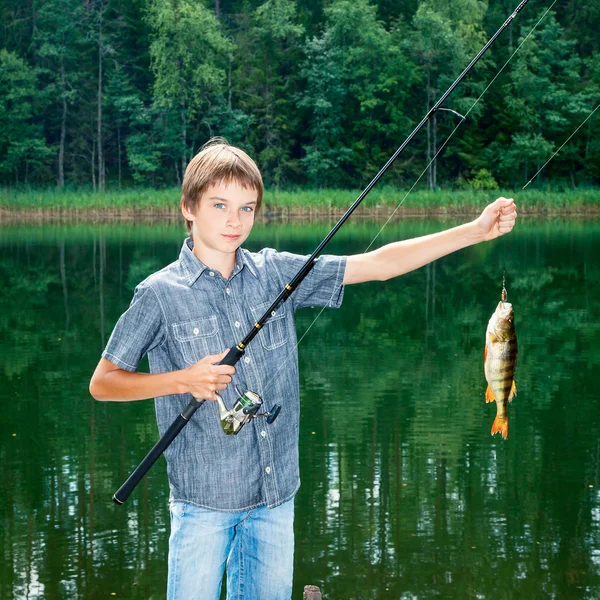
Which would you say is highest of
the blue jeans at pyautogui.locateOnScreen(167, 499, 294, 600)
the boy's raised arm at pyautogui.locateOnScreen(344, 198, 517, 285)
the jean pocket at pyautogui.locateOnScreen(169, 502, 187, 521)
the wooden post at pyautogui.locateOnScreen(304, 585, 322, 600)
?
the boy's raised arm at pyautogui.locateOnScreen(344, 198, 517, 285)

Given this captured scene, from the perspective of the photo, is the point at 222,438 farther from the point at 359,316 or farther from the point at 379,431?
the point at 359,316

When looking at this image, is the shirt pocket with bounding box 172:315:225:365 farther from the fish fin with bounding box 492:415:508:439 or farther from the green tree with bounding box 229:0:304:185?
the green tree with bounding box 229:0:304:185

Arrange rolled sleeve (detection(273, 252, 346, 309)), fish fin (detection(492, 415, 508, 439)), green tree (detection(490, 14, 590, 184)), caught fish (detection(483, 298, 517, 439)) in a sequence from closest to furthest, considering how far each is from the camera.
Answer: rolled sleeve (detection(273, 252, 346, 309)), caught fish (detection(483, 298, 517, 439)), fish fin (detection(492, 415, 508, 439)), green tree (detection(490, 14, 590, 184))

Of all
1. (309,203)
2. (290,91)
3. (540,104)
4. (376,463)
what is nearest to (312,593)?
(376,463)

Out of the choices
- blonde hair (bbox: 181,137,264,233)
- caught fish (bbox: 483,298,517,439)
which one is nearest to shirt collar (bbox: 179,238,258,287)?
blonde hair (bbox: 181,137,264,233)

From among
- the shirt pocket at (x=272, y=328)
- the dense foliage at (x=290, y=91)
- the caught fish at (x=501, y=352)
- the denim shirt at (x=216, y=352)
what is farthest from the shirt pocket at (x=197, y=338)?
the dense foliage at (x=290, y=91)

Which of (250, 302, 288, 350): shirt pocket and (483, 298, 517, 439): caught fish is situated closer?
(250, 302, 288, 350): shirt pocket

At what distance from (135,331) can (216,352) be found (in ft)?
0.68

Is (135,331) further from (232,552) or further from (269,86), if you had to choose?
(269,86)

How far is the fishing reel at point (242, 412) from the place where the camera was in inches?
102

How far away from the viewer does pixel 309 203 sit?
110 ft

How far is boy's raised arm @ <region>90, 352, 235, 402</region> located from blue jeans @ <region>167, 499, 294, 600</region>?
0.30m

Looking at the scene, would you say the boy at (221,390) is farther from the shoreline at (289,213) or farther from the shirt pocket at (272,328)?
the shoreline at (289,213)

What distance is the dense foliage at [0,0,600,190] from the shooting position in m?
41.5
